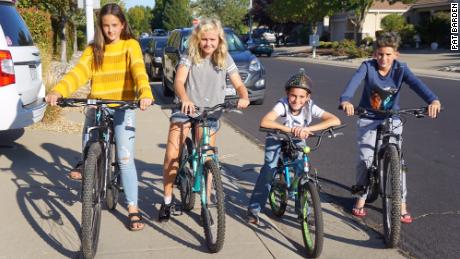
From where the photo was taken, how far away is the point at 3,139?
26.8 ft

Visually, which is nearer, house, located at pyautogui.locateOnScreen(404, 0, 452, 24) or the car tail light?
the car tail light

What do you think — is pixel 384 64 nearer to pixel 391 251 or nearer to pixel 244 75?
pixel 391 251

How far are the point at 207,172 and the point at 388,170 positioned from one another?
1.42 metres

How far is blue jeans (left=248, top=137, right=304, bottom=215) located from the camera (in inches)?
184

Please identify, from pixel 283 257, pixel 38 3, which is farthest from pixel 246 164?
pixel 38 3

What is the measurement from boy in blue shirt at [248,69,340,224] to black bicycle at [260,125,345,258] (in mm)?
54

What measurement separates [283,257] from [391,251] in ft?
2.77

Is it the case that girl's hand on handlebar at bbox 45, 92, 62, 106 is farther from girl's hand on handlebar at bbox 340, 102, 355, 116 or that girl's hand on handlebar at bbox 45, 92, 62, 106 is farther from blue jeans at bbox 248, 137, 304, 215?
girl's hand on handlebar at bbox 340, 102, 355, 116

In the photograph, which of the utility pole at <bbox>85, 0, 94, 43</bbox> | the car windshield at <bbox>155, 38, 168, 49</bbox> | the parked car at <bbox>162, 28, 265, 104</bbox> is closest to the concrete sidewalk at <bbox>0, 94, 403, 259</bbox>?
the parked car at <bbox>162, 28, 265, 104</bbox>

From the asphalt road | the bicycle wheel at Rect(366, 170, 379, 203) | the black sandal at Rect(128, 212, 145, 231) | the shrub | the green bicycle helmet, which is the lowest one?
the asphalt road

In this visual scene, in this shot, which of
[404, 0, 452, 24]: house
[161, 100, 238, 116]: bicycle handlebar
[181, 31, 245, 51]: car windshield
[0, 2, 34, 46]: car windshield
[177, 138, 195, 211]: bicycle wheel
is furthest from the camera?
[404, 0, 452, 24]: house

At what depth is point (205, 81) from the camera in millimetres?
4703

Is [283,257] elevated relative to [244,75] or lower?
lower

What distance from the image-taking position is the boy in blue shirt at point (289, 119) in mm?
4316
